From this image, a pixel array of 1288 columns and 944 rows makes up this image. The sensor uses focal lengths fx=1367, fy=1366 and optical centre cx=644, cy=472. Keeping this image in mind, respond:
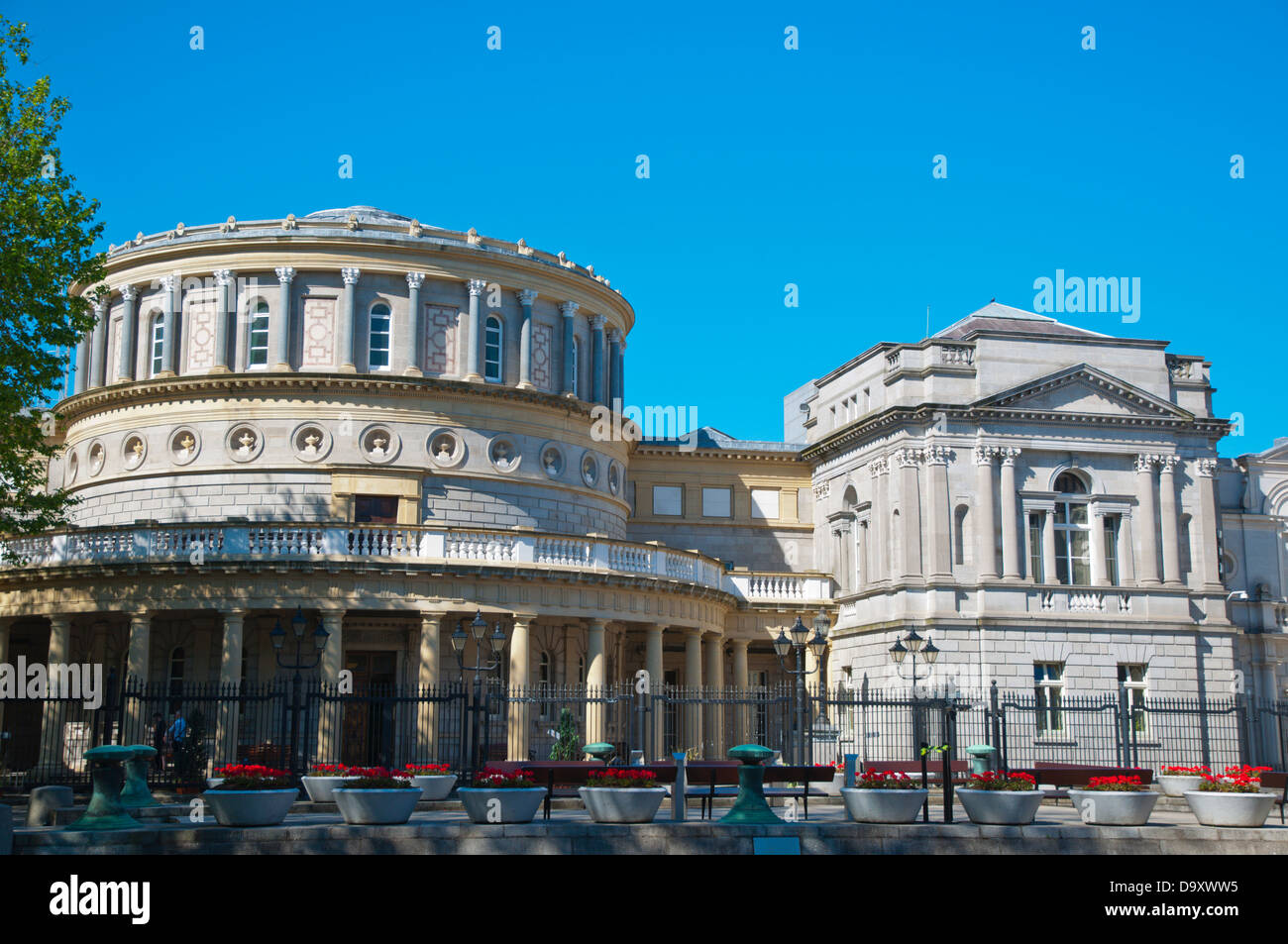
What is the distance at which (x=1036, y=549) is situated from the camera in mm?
43031

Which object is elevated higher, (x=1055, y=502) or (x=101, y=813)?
(x=1055, y=502)

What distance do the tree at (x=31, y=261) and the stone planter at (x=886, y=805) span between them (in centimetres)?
2190

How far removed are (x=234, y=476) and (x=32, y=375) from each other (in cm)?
882

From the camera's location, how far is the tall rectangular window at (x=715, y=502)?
5056 centimetres

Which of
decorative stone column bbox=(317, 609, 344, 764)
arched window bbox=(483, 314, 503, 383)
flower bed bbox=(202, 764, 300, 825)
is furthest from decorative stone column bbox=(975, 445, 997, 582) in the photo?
flower bed bbox=(202, 764, 300, 825)

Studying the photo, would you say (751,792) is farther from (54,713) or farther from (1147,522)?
(1147,522)

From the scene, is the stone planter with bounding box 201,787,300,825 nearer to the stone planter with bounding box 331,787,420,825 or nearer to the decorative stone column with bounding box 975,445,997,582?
the stone planter with bounding box 331,787,420,825

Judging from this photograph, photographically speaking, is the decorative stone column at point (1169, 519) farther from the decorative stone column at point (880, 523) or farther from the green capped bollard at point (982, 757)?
the green capped bollard at point (982, 757)

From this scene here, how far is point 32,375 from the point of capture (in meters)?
32.6

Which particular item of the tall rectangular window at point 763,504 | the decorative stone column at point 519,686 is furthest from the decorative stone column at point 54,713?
the tall rectangular window at point 763,504

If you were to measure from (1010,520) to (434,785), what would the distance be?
78.0ft
